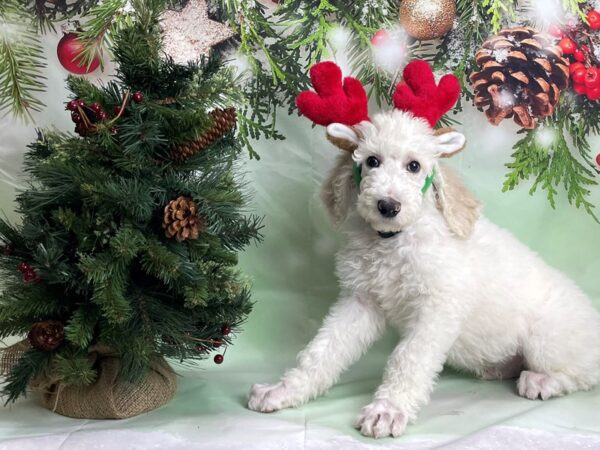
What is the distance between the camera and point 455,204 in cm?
226

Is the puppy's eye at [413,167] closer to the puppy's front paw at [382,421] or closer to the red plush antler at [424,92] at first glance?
the red plush antler at [424,92]

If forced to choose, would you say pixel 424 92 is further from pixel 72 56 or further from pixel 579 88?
pixel 72 56

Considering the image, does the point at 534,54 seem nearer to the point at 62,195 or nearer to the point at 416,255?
the point at 416,255

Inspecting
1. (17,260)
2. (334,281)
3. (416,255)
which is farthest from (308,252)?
(17,260)

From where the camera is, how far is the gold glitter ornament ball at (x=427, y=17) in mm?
2715

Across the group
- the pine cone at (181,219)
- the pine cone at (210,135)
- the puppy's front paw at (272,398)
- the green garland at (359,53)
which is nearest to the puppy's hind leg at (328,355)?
the puppy's front paw at (272,398)

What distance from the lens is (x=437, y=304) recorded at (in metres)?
2.24

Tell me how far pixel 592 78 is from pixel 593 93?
6 cm

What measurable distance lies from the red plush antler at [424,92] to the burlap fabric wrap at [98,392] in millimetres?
1164

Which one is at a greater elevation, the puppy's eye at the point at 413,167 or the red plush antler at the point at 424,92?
the red plush antler at the point at 424,92

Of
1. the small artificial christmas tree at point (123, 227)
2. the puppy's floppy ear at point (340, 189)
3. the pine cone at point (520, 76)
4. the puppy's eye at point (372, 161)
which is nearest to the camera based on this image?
the small artificial christmas tree at point (123, 227)

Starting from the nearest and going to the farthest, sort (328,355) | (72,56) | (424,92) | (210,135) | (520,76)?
(210,135) → (424,92) → (328,355) → (72,56) → (520,76)

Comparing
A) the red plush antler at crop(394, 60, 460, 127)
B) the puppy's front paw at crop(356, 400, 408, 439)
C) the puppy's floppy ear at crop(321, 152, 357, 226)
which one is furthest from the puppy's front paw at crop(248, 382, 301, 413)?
the red plush antler at crop(394, 60, 460, 127)

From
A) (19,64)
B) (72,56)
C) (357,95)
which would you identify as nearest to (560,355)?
(357,95)
